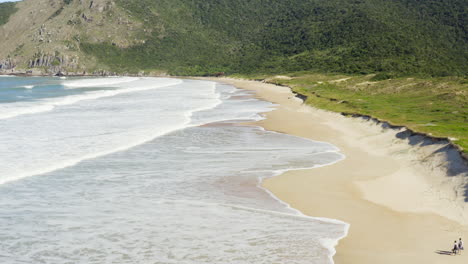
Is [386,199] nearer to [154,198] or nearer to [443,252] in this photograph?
[443,252]

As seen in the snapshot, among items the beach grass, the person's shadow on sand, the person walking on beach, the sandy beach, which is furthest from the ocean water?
the beach grass

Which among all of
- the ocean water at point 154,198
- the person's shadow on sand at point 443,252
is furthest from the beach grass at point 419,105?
the person's shadow on sand at point 443,252

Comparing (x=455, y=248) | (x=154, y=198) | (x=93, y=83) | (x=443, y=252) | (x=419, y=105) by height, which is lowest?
(x=154, y=198)

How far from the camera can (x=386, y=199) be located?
20562 millimetres

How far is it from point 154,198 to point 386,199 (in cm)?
959

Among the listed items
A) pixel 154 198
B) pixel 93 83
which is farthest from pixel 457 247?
pixel 93 83

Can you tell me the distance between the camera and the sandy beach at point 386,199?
15109mm

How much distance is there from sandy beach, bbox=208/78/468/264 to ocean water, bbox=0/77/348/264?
2.91 feet

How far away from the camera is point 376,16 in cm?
17388

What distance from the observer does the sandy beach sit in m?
15.1

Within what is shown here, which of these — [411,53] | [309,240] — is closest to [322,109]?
[309,240]

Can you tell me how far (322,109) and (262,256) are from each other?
3997cm

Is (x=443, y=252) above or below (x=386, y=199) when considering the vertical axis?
below

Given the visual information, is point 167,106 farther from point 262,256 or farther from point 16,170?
point 262,256
